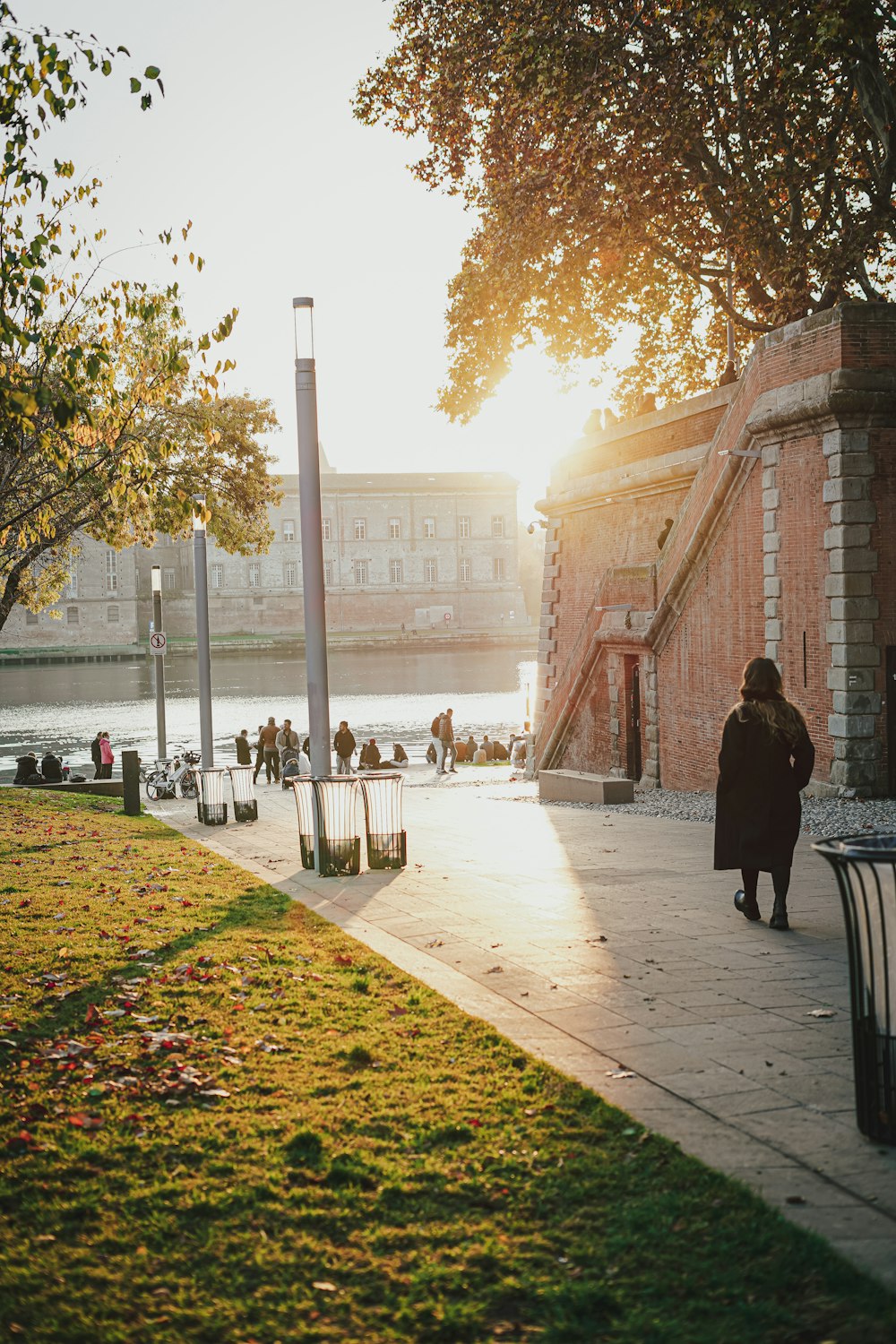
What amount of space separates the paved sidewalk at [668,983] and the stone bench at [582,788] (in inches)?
205

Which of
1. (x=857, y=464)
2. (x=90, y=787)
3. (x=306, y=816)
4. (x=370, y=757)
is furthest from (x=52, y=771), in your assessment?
(x=857, y=464)

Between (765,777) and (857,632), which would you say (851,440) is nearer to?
(857,632)

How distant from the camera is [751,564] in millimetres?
16625

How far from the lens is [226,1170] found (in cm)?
390

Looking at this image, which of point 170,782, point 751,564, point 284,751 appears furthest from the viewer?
point 284,751

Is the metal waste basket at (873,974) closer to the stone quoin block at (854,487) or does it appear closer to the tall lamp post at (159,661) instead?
the stone quoin block at (854,487)

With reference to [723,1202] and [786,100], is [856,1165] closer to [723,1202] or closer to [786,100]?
[723,1202]

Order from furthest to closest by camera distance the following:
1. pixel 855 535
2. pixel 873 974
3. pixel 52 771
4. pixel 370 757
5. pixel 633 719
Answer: pixel 370 757
pixel 52 771
pixel 633 719
pixel 855 535
pixel 873 974

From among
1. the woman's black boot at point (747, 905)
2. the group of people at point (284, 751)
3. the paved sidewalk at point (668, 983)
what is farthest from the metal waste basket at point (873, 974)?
the group of people at point (284, 751)

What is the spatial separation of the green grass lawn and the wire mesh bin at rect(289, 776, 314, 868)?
13.2 feet

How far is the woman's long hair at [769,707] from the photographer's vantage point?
23.6 ft

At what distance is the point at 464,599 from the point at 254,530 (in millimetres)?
89383

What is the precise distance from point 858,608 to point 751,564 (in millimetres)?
2463

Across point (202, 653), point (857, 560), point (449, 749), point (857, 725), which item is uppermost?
point (857, 560)
